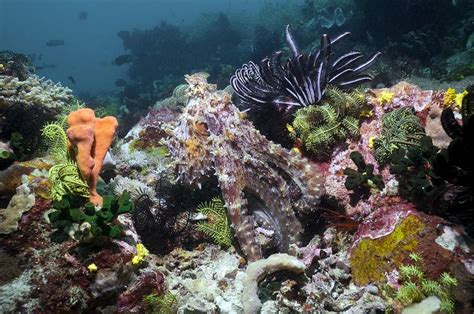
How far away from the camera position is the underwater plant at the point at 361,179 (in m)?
4.12


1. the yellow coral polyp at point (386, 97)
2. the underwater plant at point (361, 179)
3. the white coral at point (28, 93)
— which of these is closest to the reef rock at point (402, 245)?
the underwater plant at point (361, 179)

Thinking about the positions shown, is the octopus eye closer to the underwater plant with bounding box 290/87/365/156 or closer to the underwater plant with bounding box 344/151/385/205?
the underwater plant with bounding box 290/87/365/156

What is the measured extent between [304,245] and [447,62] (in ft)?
30.0

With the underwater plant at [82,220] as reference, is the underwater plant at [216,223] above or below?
below

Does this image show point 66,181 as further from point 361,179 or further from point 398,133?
point 398,133

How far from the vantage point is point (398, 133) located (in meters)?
4.26

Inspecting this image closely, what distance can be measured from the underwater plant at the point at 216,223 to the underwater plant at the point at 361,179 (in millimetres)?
1894

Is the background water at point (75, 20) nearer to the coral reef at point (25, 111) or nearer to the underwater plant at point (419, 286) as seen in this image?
the coral reef at point (25, 111)

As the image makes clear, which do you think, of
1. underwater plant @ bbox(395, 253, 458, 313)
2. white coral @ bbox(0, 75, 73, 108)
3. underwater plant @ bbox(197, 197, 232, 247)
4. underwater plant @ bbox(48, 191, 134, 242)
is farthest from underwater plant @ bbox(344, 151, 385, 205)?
white coral @ bbox(0, 75, 73, 108)

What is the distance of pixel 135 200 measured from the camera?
5.11 m

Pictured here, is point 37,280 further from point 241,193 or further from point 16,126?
point 16,126

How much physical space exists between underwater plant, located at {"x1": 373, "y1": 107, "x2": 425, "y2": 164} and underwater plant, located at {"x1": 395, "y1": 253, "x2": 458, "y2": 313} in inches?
56.3

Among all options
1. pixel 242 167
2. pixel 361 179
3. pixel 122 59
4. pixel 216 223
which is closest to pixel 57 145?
pixel 216 223

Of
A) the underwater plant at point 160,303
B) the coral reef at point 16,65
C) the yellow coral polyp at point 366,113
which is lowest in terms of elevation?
the underwater plant at point 160,303
